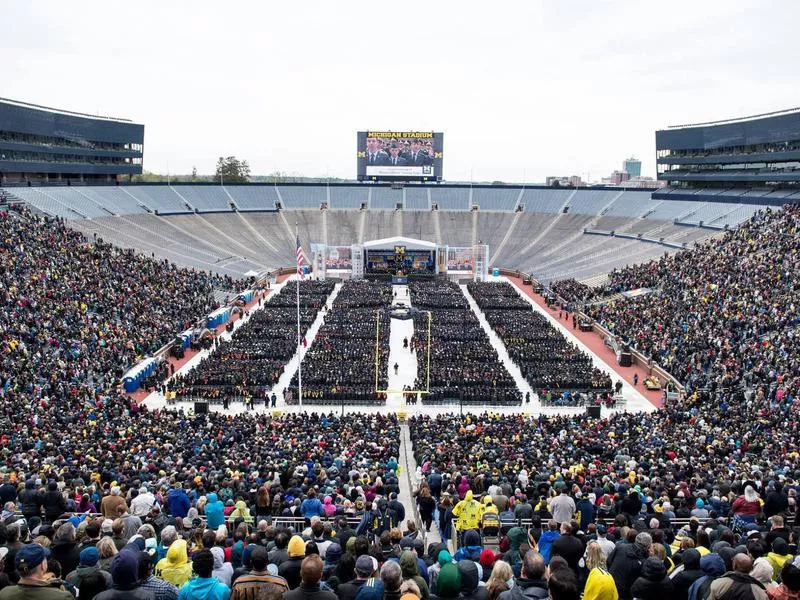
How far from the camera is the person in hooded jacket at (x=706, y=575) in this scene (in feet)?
21.4

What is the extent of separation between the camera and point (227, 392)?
98.0ft

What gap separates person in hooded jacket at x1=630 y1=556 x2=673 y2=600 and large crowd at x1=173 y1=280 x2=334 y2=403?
2401 centimetres

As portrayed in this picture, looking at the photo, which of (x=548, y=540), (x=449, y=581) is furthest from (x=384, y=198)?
(x=449, y=581)

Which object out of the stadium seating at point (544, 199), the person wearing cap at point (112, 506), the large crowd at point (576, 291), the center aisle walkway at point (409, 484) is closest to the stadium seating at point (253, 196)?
the stadium seating at point (544, 199)

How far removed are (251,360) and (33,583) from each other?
29288mm

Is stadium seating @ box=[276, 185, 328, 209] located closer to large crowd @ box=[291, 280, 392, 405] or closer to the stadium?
the stadium

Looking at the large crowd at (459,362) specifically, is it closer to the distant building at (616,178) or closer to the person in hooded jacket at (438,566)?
the person in hooded jacket at (438,566)

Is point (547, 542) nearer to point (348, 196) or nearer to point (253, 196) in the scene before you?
point (253, 196)

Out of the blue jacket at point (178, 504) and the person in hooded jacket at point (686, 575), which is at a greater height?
the person in hooded jacket at point (686, 575)

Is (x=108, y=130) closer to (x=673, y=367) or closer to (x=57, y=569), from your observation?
(x=673, y=367)

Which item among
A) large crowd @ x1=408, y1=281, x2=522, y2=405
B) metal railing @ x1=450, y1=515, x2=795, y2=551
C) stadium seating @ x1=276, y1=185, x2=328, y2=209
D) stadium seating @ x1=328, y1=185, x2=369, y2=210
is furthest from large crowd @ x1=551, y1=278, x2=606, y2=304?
stadium seating @ x1=276, y1=185, x2=328, y2=209

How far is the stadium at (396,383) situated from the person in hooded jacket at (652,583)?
0.10ft

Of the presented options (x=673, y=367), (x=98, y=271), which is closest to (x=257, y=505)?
(x=673, y=367)

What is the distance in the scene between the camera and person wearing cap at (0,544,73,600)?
5328mm
